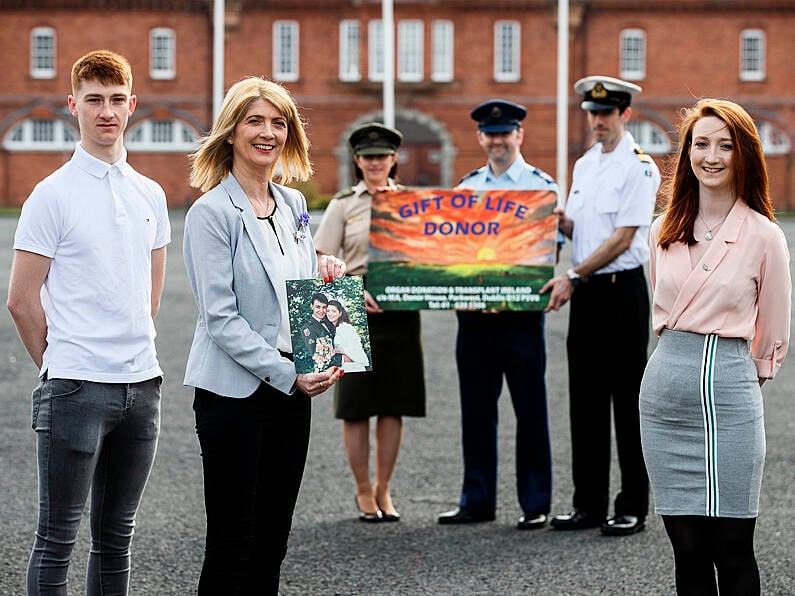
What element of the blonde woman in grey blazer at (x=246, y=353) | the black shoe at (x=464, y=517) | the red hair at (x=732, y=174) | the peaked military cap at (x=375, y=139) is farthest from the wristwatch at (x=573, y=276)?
the blonde woman in grey blazer at (x=246, y=353)

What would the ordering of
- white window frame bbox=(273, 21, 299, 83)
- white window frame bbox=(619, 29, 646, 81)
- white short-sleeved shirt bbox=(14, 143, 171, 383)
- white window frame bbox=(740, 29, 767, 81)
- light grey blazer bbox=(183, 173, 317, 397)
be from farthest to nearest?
1. white window frame bbox=(740, 29, 767, 81)
2. white window frame bbox=(619, 29, 646, 81)
3. white window frame bbox=(273, 21, 299, 83)
4. light grey blazer bbox=(183, 173, 317, 397)
5. white short-sleeved shirt bbox=(14, 143, 171, 383)

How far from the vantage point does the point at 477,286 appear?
619 centimetres

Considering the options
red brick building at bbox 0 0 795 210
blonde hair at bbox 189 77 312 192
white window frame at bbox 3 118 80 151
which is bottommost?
blonde hair at bbox 189 77 312 192

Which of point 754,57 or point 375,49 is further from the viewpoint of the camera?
point 754,57

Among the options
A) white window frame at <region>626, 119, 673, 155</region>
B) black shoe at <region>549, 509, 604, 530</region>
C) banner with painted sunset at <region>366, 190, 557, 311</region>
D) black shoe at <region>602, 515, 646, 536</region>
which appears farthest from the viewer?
white window frame at <region>626, 119, 673, 155</region>

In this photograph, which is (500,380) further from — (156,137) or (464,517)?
(156,137)

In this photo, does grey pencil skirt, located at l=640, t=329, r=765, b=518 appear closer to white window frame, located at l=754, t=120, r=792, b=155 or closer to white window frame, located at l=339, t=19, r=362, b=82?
white window frame, located at l=339, t=19, r=362, b=82

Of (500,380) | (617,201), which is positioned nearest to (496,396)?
(500,380)

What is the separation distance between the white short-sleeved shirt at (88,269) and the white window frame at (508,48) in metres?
46.8

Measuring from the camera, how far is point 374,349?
6.45m

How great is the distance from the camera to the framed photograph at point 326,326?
12.2ft

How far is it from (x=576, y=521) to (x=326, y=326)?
2.77 m

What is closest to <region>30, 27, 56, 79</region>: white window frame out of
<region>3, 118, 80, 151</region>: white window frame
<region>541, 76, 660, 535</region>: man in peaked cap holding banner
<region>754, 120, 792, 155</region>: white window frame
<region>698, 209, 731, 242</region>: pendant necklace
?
<region>3, 118, 80, 151</region>: white window frame

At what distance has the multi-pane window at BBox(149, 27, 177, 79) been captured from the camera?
50.3m
